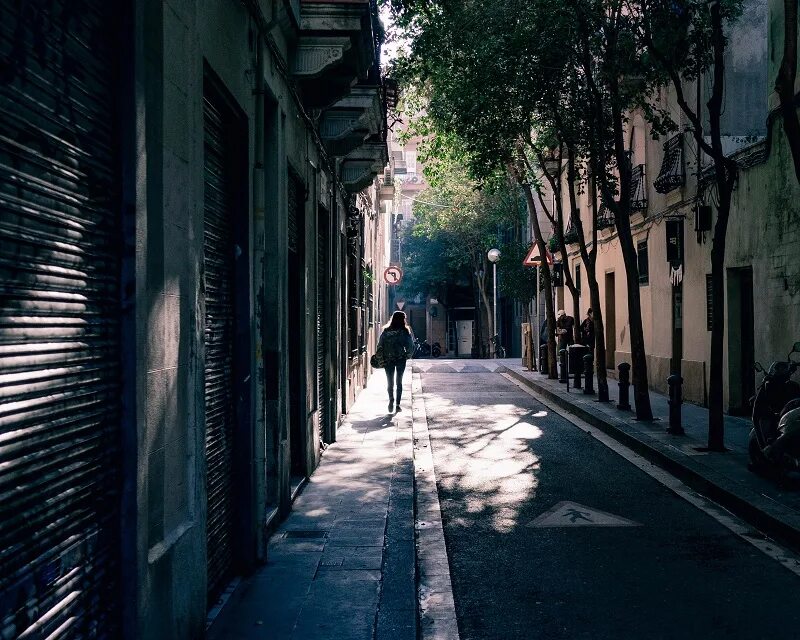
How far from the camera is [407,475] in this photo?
10.2m

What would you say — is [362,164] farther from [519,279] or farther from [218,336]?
[519,279]

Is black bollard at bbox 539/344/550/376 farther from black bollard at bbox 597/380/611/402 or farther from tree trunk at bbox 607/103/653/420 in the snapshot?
tree trunk at bbox 607/103/653/420

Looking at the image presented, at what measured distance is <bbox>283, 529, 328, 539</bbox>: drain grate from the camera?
24.6ft

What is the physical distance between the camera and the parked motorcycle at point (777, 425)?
863 cm

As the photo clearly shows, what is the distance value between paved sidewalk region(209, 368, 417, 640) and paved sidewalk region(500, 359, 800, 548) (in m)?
2.96

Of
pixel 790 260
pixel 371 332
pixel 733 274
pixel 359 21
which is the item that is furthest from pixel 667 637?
pixel 371 332

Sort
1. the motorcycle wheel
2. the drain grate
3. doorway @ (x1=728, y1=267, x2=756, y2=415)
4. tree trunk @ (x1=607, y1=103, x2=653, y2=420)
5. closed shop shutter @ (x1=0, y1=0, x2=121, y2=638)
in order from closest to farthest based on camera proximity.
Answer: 1. closed shop shutter @ (x1=0, y1=0, x2=121, y2=638)
2. the drain grate
3. the motorcycle wheel
4. tree trunk @ (x1=607, y1=103, x2=653, y2=420)
5. doorway @ (x1=728, y1=267, x2=756, y2=415)

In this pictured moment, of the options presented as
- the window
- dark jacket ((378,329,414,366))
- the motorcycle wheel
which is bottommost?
the motorcycle wheel

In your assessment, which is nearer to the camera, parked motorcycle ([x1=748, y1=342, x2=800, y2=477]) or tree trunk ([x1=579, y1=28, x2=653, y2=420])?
parked motorcycle ([x1=748, y1=342, x2=800, y2=477])

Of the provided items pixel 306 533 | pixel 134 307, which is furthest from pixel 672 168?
pixel 134 307

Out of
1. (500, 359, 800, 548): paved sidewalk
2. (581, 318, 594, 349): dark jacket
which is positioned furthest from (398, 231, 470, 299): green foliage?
(500, 359, 800, 548): paved sidewalk

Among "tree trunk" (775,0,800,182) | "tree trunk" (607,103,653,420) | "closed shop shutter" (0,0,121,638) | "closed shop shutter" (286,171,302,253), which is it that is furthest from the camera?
"tree trunk" (607,103,653,420)

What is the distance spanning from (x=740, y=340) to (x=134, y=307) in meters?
13.7

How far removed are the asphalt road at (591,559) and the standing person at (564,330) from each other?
40.2 ft
